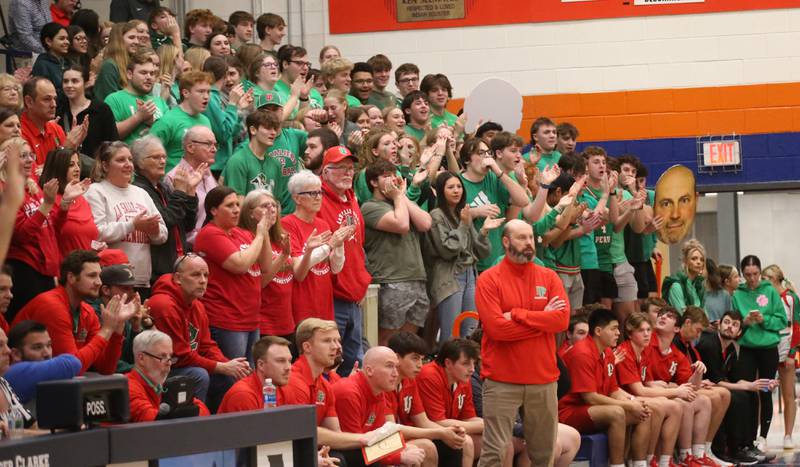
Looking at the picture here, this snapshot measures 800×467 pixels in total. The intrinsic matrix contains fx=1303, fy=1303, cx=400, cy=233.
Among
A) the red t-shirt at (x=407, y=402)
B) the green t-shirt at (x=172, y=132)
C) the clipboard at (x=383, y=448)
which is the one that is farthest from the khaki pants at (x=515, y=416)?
the green t-shirt at (x=172, y=132)

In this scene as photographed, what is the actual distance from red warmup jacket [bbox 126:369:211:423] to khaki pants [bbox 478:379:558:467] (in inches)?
81.5

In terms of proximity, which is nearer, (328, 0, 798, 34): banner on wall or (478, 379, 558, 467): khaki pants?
(478, 379, 558, 467): khaki pants

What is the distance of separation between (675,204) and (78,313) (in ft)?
23.2

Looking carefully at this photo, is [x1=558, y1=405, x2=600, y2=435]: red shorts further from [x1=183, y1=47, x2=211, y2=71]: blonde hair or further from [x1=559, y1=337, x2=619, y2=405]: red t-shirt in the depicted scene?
[x1=183, y1=47, x2=211, y2=71]: blonde hair

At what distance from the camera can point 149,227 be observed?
6.91 meters

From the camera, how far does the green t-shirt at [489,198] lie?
9759 mm

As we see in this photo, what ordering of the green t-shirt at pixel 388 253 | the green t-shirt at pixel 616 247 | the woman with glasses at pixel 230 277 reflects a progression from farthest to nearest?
the green t-shirt at pixel 616 247
the green t-shirt at pixel 388 253
the woman with glasses at pixel 230 277

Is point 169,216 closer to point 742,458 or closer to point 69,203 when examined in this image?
point 69,203

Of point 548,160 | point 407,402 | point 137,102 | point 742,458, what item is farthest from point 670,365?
point 137,102

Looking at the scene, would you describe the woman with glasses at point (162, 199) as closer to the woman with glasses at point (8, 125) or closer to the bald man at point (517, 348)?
the woman with glasses at point (8, 125)

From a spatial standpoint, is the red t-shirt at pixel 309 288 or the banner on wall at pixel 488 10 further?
the banner on wall at pixel 488 10

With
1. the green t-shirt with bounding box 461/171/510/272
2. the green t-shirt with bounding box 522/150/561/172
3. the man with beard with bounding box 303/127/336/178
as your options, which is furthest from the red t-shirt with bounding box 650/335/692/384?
the man with beard with bounding box 303/127/336/178

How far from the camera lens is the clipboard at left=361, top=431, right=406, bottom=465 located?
6.83 metres

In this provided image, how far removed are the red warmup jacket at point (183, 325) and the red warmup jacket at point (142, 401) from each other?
0.54 meters
